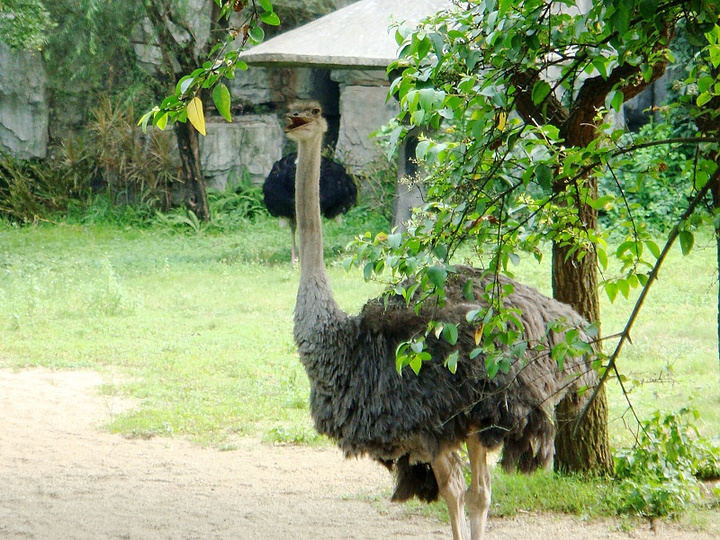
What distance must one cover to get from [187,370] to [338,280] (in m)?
3.13

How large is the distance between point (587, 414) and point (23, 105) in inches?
487

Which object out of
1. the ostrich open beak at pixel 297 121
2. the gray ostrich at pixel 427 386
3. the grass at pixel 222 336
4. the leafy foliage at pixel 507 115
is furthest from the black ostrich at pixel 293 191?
the leafy foliage at pixel 507 115

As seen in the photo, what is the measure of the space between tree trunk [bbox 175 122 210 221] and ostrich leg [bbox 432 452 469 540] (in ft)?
33.7

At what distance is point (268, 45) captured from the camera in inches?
378

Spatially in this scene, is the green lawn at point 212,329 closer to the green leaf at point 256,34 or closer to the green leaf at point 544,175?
the green leaf at point 544,175

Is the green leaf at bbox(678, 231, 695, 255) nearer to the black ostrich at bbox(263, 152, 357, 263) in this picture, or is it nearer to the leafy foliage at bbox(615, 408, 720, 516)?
the leafy foliage at bbox(615, 408, 720, 516)

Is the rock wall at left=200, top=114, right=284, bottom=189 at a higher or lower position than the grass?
higher

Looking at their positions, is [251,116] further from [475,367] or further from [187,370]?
[475,367]

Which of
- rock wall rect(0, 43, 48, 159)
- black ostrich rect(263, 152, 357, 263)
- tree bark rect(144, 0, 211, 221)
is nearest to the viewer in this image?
black ostrich rect(263, 152, 357, 263)

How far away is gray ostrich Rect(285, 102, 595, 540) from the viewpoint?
3512mm

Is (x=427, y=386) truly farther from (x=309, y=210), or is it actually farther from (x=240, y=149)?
(x=240, y=149)

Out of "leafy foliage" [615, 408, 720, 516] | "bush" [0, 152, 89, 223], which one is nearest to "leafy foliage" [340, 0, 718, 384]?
"leafy foliage" [615, 408, 720, 516]

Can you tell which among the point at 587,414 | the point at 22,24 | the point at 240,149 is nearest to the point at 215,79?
the point at 587,414

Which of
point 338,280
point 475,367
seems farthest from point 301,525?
point 338,280
